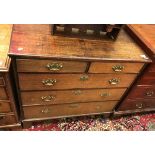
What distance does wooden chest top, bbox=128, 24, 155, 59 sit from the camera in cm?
169

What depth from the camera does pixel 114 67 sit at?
1628 millimetres

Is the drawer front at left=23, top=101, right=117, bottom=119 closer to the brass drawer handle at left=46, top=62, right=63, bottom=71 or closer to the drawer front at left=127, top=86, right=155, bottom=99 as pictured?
the drawer front at left=127, top=86, right=155, bottom=99

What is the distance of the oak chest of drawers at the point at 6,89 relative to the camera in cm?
135

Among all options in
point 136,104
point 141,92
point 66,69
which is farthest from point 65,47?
point 136,104

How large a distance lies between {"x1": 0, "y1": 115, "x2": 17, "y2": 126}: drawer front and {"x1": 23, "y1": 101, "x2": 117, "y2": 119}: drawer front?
0.12m

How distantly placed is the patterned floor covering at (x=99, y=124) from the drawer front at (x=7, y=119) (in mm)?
258

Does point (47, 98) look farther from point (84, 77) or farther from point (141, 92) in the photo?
point (141, 92)

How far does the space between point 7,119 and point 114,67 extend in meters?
1.11

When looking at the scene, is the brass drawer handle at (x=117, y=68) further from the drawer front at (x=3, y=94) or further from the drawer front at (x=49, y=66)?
the drawer front at (x=3, y=94)

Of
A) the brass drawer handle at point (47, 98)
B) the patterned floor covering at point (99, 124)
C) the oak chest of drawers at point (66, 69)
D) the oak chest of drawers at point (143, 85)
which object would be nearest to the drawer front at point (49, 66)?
the oak chest of drawers at point (66, 69)

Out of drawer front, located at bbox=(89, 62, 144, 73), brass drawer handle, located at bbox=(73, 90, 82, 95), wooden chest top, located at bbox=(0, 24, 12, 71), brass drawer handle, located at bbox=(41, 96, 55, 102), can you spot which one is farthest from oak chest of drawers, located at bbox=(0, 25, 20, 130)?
drawer front, located at bbox=(89, 62, 144, 73)
